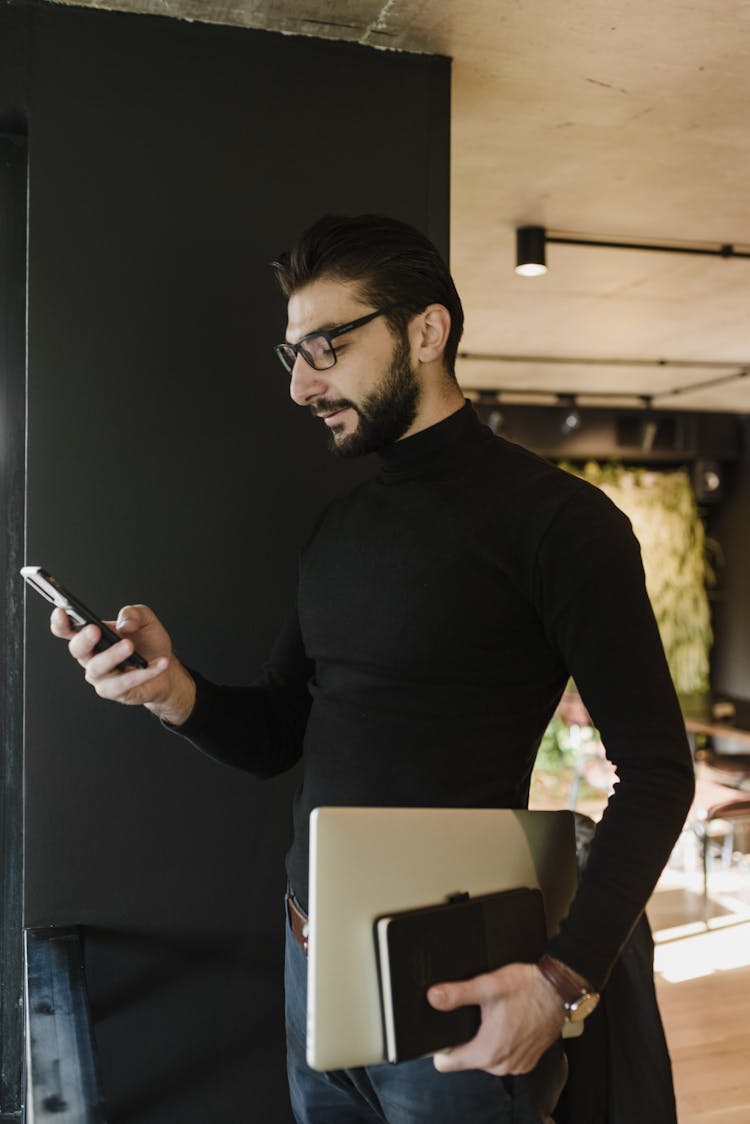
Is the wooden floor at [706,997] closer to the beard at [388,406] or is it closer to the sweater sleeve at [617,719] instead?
the sweater sleeve at [617,719]

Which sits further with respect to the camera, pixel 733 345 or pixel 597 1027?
pixel 733 345

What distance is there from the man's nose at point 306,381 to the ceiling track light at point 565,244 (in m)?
2.16

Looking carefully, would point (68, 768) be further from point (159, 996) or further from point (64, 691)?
point (159, 996)

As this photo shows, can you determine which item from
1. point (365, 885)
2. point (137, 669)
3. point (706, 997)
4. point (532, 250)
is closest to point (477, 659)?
point (365, 885)

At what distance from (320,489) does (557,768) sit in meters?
6.86

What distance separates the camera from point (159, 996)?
1.71m


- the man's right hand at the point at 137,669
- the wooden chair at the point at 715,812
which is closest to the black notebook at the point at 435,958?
the man's right hand at the point at 137,669

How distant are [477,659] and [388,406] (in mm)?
362

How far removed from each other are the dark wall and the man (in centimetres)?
30

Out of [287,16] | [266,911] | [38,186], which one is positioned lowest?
[266,911]

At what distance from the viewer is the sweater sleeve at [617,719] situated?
3.61 feet

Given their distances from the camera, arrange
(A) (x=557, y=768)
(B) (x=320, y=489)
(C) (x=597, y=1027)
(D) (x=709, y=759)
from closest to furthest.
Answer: (C) (x=597, y=1027)
(B) (x=320, y=489)
(D) (x=709, y=759)
(A) (x=557, y=768)

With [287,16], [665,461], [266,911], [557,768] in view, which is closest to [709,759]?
[557,768]

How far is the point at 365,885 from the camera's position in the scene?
1.07m
